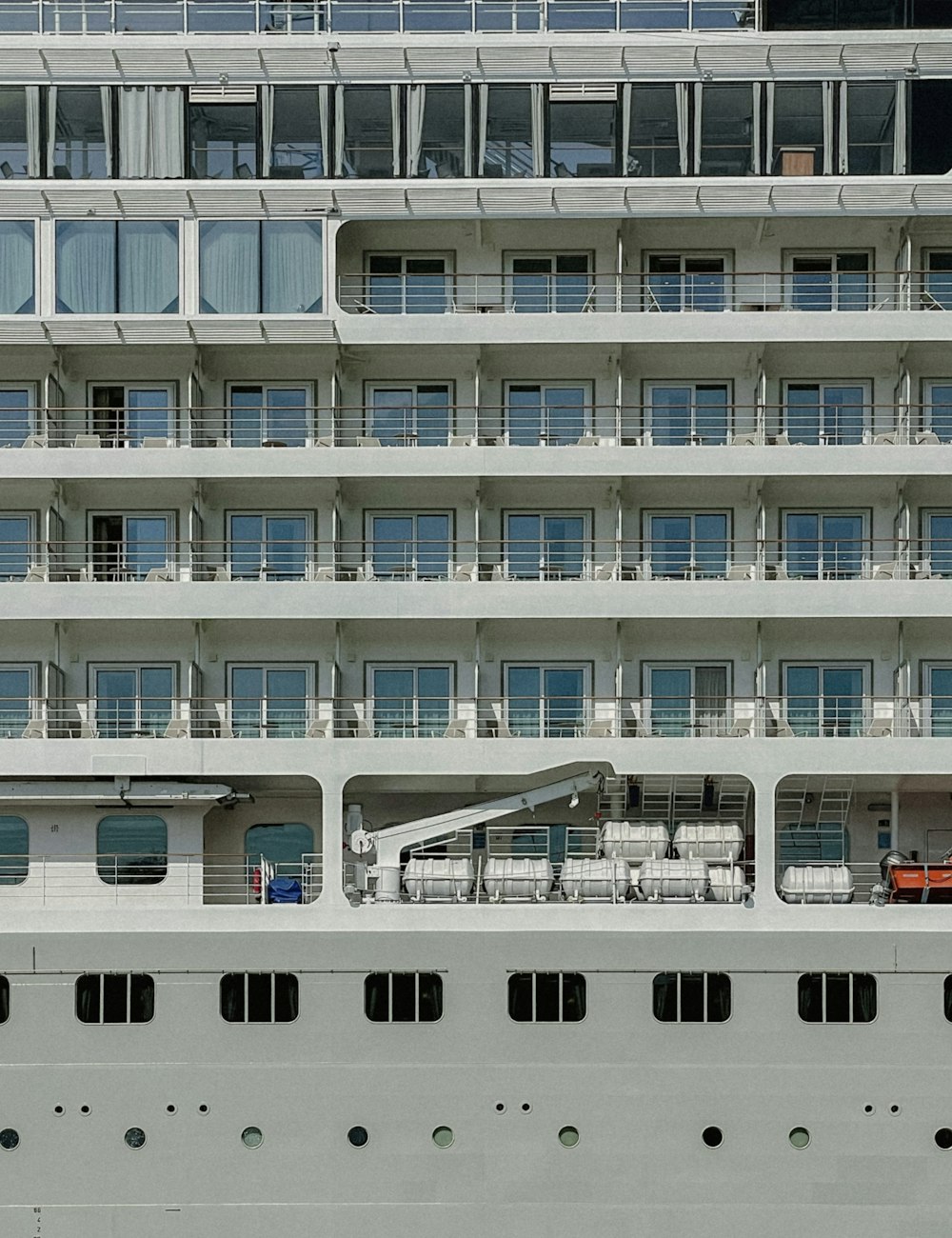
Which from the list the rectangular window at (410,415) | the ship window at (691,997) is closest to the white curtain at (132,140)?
the rectangular window at (410,415)

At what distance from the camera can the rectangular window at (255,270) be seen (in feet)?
64.7

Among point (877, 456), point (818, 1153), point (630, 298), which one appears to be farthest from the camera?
point (630, 298)

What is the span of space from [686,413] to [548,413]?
77.9 inches

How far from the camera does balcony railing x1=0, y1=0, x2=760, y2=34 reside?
2092 cm

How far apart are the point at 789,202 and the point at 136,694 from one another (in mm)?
11373

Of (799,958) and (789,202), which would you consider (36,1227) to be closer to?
(799,958)

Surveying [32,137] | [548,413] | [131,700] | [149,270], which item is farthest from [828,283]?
[131,700]

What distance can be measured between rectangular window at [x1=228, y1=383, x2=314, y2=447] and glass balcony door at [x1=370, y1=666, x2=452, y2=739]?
11.6 feet

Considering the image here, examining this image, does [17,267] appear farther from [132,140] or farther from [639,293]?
[639,293]

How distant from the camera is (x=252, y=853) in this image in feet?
67.1

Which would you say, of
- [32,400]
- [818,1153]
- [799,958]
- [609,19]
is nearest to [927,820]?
[799,958]

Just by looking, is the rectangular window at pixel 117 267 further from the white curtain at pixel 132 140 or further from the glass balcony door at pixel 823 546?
the glass balcony door at pixel 823 546

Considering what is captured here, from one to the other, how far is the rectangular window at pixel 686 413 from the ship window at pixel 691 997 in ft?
24.4

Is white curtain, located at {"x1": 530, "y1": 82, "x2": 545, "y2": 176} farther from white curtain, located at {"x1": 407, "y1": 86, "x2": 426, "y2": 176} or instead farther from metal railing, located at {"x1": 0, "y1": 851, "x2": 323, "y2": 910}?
metal railing, located at {"x1": 0, "y1": 851, "x2": 323, "y2": 910}
